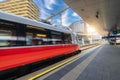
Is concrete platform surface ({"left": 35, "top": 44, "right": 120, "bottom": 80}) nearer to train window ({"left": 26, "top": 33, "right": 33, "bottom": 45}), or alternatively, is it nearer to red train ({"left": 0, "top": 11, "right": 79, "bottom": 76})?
red train ({"left": 0, "top": 11, "right": 79, "bottom": 76})

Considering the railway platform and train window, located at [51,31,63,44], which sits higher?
train window, located at [51,31,63,44]

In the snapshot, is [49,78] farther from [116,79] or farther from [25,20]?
[25,20]

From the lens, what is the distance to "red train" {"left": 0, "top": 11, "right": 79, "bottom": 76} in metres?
5.54

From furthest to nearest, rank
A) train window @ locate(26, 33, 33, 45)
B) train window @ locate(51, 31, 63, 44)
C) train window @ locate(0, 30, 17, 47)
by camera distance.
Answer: train window @ locate(51, 31, 63, 44) < train window @ locate(26, 33, 33, 45) < train window @ locate(0, 30, 17, 47)

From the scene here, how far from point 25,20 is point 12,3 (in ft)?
332

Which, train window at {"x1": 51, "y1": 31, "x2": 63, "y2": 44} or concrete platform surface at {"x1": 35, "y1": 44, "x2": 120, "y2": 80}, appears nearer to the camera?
concrete platform surface at {"x1": 35, "y1": 44, "x2": 120, "y2": 80}

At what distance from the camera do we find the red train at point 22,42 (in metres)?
5.54

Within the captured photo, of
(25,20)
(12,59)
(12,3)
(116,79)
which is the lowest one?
(116,79)

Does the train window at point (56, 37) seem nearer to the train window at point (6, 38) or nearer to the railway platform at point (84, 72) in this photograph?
the railway platform at point (84, 72)

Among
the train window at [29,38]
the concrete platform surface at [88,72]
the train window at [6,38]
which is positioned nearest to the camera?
the train window at [6,38]

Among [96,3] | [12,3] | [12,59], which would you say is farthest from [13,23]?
[12,3]

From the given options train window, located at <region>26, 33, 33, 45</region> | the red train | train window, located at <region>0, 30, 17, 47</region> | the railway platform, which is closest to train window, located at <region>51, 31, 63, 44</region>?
the red train

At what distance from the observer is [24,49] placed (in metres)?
6.51

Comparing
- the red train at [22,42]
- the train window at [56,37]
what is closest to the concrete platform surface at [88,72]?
the red train at [22,42]
